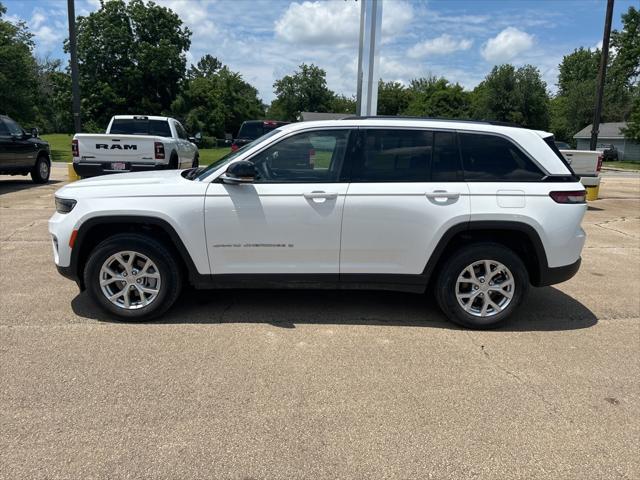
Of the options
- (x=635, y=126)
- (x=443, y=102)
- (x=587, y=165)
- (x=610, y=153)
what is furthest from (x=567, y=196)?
(x=443, y=102)

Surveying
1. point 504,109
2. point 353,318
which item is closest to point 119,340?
point 353,318

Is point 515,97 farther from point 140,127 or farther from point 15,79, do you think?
point 140,127

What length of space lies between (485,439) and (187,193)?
2.96 meters

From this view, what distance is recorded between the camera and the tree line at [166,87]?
1312 inches

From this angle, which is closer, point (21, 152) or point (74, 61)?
point (21, 152)

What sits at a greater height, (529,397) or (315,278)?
(315,278)

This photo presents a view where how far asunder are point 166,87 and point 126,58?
14.7 feet

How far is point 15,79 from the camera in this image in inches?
1089

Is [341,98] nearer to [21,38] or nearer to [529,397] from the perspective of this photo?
[21,38]

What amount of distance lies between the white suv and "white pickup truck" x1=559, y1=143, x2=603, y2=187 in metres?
8.37

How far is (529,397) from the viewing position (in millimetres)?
3439

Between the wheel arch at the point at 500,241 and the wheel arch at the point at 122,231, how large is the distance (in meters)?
2.12

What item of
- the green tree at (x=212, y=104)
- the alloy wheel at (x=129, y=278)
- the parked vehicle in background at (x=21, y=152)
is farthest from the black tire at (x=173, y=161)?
the green tree at (x=212, y=104)

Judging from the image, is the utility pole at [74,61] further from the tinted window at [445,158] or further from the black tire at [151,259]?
the tinted window at [445,158]
